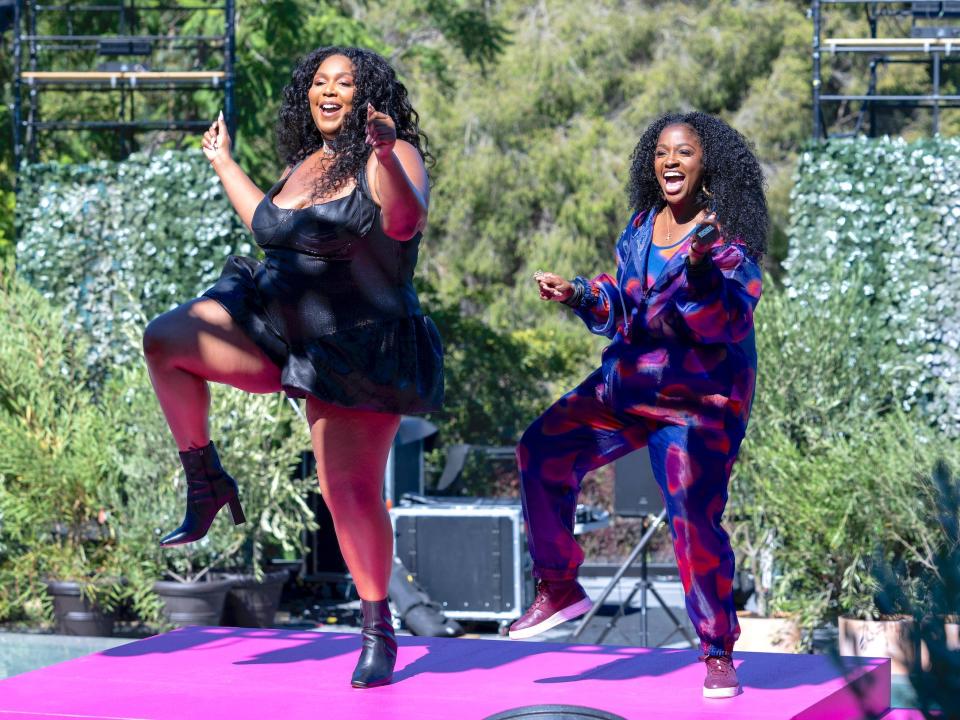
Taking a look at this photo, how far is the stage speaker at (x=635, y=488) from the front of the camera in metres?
7.58

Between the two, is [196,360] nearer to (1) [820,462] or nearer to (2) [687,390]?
(2) [687,390]

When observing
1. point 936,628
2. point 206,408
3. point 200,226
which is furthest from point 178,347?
point 200,226

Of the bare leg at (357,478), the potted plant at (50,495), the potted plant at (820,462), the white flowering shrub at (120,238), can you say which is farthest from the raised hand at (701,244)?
the white flowering shrub at (120,238)

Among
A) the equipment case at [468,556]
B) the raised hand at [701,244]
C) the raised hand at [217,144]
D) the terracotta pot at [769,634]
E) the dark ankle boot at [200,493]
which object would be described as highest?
the raised hand at [217,144]

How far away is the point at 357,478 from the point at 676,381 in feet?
2.80

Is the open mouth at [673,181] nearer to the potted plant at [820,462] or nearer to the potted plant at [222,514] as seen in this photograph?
the potted plant at [820,462]

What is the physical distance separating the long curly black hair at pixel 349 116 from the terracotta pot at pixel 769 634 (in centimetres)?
404

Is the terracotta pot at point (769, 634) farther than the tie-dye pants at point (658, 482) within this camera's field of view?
Yes

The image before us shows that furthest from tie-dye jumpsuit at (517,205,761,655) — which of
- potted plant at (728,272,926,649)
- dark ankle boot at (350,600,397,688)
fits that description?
potted plant at (728,272,926,649)

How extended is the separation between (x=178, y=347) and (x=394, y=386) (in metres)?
0.55

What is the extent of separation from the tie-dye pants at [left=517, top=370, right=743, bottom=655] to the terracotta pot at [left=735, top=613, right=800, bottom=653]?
11.8 feet

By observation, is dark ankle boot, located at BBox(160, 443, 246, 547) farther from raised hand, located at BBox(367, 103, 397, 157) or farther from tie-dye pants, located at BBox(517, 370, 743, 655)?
raised hand, located at BBox(367, 103, 397, 157)

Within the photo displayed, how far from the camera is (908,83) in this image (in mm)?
20906

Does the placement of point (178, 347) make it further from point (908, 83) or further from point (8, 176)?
point (908, 83)
